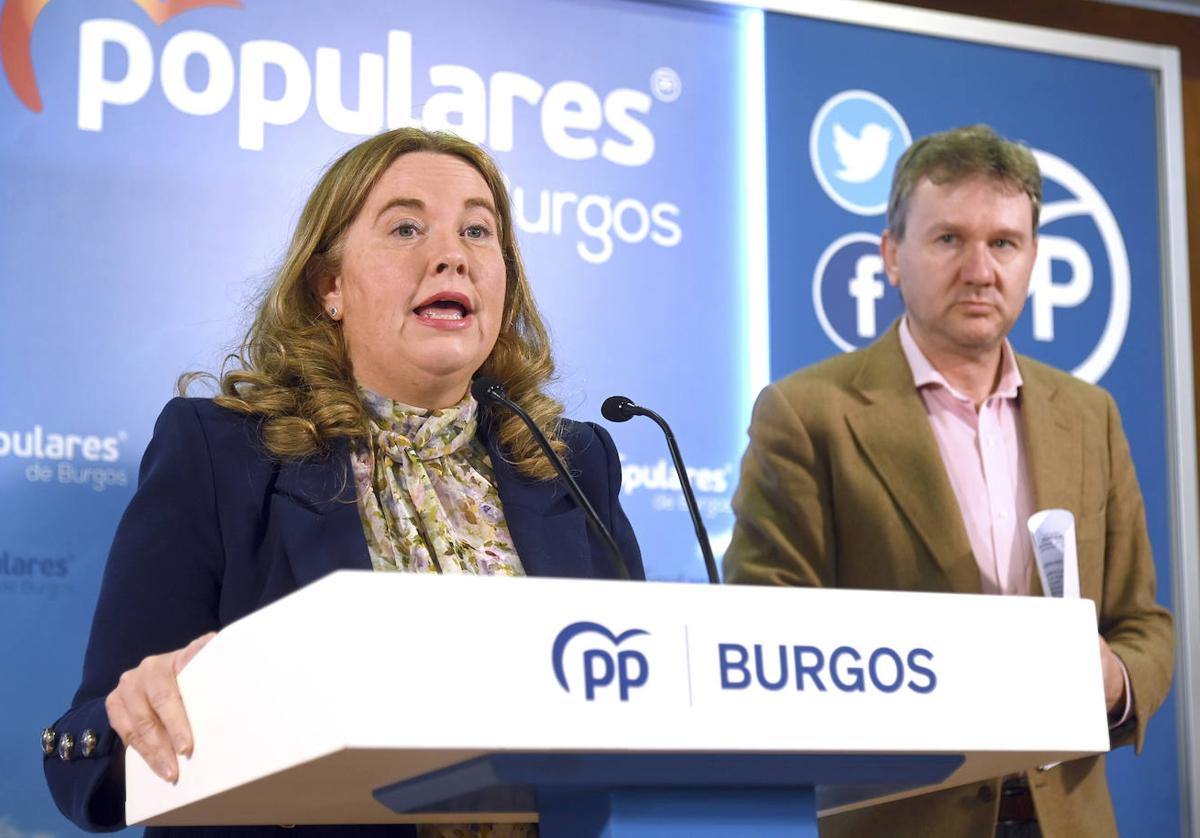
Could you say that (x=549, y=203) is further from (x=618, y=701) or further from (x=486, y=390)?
(x=618, y=701)

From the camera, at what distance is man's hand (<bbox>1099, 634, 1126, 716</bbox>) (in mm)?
2959

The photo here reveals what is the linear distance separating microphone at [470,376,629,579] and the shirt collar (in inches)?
57.3

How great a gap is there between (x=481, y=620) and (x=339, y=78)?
2.71 metres

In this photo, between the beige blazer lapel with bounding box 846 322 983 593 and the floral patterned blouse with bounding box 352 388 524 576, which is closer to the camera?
the floral patterned blouse with bounding box 352 388 524 576

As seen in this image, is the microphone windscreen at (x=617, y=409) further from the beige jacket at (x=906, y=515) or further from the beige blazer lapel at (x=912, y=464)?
the beige blazer lapel at (x=912, y=464)

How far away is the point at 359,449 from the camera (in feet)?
7.11

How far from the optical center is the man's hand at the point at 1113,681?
9.71 ft

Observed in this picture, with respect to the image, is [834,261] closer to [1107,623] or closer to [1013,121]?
[1013,121]

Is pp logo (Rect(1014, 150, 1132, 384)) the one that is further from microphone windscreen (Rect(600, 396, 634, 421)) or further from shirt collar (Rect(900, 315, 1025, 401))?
microphone windscreen (Rect(600, 396, 634, 421))

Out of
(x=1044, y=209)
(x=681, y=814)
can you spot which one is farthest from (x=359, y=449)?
(x=1044, y=209)

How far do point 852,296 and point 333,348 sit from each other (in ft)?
6.78

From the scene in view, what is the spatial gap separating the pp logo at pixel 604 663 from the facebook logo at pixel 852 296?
9.65ft

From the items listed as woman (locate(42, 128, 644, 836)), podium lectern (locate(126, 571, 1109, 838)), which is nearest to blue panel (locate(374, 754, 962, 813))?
podium lectern (locate(126, 571, 1109, 838))

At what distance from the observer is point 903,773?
4.53 feet
